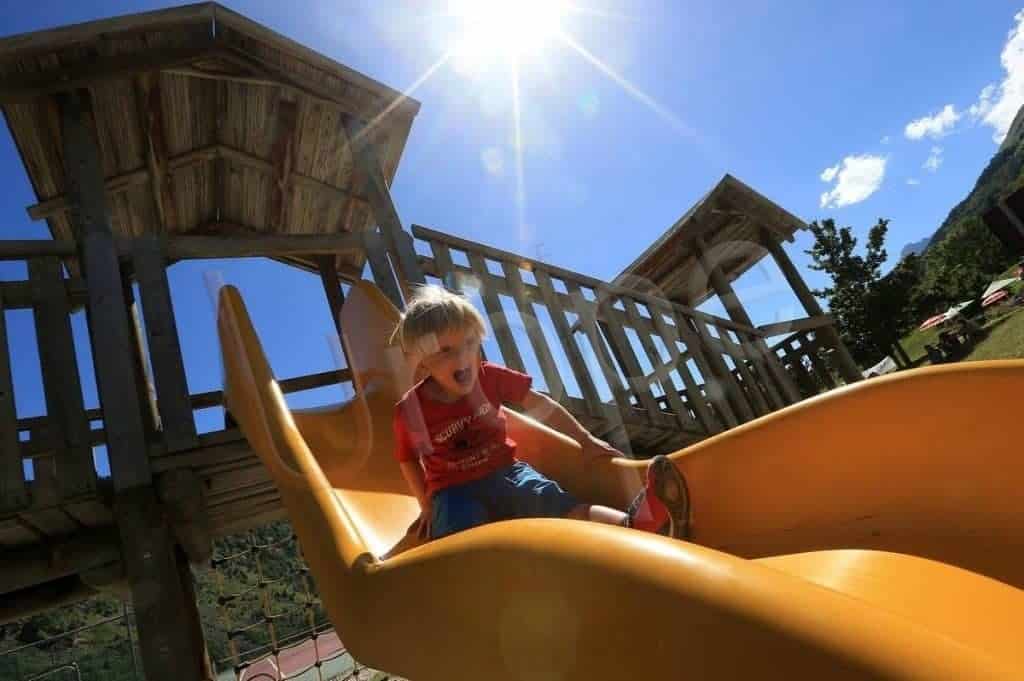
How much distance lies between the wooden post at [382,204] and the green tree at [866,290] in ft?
65.6

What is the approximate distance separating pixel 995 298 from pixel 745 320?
19.2m

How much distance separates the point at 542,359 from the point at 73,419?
2.70m

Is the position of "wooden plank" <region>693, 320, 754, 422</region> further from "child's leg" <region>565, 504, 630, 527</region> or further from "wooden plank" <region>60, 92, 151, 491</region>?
"wooden plank" <region>60, 92, 151, 491</region>

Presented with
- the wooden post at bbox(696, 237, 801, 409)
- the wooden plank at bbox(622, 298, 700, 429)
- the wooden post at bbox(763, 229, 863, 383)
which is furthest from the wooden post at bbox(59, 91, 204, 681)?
the wooden post at bbox(763, 229, 863, 383)

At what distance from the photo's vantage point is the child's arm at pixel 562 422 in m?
1.91

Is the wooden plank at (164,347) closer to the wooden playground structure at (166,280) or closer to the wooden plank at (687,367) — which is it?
the wooden playground structure at (166,280)

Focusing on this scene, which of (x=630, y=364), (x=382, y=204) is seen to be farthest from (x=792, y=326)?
(x=382, y=204)

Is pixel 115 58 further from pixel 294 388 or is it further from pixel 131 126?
pixel 294 388

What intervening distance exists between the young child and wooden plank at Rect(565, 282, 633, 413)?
2332 mm

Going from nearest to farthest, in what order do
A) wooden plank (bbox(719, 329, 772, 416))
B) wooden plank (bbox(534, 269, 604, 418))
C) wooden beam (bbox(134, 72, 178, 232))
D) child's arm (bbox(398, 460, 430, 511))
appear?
child's arm (bbox(398, 460, 430, 511)) < wooden plank (bbox(534, 269, 604, 418)) < wooden beam (bbox(134, 72, 178, 232)) < wooden plank (bbox(719, 329, 772, 416))

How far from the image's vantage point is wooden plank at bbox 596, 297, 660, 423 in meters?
4.72

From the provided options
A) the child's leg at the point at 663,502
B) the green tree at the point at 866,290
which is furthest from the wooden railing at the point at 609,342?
the green tree at the point at 866,290

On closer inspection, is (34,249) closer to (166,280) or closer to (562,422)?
(166,280)

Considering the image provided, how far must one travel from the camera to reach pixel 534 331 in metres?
4.25
